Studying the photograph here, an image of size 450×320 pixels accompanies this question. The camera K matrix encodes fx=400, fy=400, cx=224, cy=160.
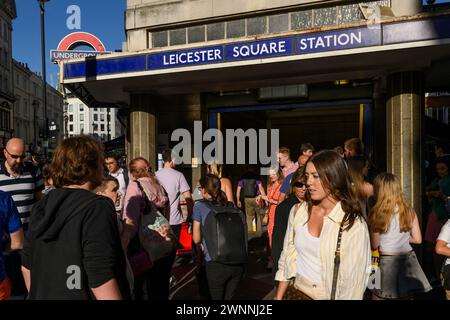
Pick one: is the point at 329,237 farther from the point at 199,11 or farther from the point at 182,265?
the point at 199,11

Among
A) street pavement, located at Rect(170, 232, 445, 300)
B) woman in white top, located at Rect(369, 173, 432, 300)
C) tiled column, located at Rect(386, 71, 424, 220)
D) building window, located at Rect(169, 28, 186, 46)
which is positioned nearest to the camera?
woman in white top, located at Rect(369, 173, 432, 300)

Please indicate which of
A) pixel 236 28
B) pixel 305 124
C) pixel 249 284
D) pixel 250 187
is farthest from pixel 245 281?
pixel 305 124

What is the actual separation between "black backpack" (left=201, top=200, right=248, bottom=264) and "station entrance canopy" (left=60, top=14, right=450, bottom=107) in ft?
14.2

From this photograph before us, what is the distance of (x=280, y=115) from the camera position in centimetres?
1528

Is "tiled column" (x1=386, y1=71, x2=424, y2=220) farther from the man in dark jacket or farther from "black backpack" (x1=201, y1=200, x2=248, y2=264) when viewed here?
the man in dark jacket

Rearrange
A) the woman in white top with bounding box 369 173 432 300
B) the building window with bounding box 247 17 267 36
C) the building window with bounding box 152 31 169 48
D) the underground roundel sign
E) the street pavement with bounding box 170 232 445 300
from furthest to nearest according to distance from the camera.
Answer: the building window with bounding box 152 31 169 48
the building window with bounding box 247 17 267 36
the underground roundel sign
the street pavement with bounding box 170 232 445 300
the woman in white top with bounding box 369 173 432 300

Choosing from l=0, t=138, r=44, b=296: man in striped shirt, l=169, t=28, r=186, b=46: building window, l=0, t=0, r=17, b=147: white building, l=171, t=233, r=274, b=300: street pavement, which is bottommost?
l=171, t=233, r=274, b=300: street pavement

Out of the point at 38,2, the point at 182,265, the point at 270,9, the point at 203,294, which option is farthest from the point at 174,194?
the point at 38,2

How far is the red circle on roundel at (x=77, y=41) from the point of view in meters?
9.69

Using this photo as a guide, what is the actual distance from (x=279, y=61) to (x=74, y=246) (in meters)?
6.15

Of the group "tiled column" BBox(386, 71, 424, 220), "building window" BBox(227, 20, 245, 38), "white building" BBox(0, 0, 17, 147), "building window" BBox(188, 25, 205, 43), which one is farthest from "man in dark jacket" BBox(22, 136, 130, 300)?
"white building" BBox(0, 0, 17, 147)

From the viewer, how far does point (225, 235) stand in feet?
12.5

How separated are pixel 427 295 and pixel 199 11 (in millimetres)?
7806

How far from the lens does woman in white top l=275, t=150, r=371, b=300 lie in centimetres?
232
